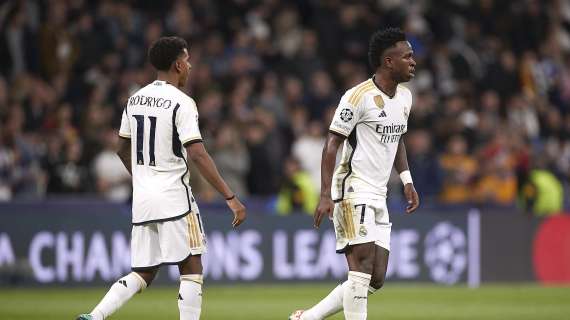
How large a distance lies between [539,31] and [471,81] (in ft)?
6.59

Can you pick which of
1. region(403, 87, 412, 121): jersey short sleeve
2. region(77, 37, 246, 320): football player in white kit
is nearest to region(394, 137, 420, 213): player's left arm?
region(403, 87, 412, 121): jersey short sleeve

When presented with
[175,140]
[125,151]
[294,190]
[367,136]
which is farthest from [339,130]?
[294,190]

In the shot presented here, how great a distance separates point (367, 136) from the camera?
9.60 meters

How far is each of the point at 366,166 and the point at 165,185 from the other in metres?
1.51

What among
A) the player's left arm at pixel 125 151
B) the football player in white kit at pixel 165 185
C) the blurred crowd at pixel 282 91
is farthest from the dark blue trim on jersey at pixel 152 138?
the blurred crowd at pixel 282 91

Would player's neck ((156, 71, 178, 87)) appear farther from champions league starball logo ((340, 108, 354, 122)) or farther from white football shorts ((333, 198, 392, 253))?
white football shorts ((333, 198, 392, 253))

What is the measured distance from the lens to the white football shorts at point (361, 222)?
9.52 metres

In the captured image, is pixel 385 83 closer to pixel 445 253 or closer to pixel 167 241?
pixel 167 241

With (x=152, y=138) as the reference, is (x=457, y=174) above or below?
above

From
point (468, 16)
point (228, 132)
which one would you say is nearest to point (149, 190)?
point (228, 132)

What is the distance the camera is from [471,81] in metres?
21.4

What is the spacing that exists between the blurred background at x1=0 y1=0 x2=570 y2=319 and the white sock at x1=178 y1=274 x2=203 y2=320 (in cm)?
758

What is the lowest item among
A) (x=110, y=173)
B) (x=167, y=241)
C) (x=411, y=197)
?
(x=167, y=241)

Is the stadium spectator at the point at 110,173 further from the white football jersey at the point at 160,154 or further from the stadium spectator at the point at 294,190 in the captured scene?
the white football jersey at the point at 160,154
